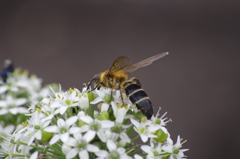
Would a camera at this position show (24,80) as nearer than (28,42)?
Yes

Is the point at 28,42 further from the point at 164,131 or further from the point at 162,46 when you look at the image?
the point at 164,131

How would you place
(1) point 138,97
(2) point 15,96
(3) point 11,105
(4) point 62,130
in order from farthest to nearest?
1. (2) point 15,96
2. (3) point 11,105
3. (1) point 138,97
4. (4) point 62,130

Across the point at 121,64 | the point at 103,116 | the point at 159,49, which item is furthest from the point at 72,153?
the point at 159,49

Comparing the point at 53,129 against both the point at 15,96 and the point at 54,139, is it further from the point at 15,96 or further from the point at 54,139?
the point at 15,96

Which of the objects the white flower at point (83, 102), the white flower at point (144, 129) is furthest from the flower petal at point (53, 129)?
the white flower at point (144, 129)

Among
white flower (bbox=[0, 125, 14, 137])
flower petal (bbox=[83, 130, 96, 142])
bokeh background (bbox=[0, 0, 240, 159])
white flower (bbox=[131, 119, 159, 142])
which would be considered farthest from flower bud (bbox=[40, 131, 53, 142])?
bokeh background (bbox=[0, 0, 240, 159])

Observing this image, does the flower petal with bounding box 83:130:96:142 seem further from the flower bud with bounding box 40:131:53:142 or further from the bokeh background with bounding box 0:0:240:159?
the bokeh background with bounding box 0:0:240:159

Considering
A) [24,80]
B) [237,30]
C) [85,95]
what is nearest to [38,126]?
[85,95]

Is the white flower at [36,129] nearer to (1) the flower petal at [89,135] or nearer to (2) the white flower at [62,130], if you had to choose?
(2) the white flower at [62,130]
